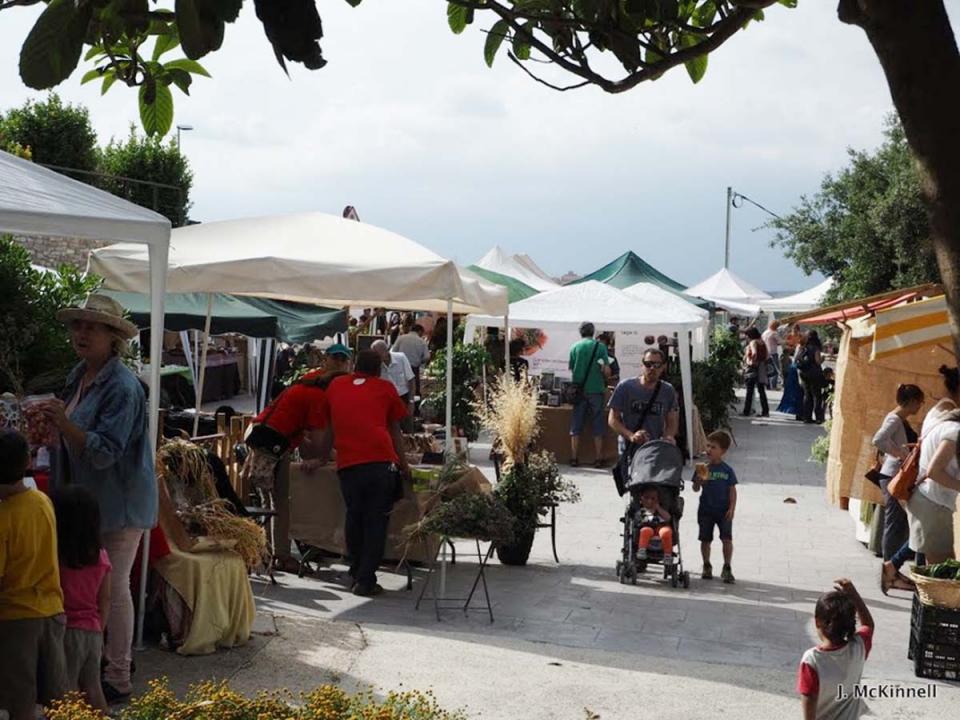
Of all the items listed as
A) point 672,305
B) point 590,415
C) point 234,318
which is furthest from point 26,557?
point 672,305

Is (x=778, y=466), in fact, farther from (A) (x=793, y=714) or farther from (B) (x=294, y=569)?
(A) (x=793, y=714)

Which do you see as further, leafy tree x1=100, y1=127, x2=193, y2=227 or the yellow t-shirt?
leafy tree x1=100, y1=127, x2=193, y2=227

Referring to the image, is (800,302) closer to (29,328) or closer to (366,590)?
(366,590)

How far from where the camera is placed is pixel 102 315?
20.5 feet

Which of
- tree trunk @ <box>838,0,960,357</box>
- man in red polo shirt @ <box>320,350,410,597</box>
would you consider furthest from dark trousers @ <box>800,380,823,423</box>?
tree trunk @ <box>838,0,960,357</box>

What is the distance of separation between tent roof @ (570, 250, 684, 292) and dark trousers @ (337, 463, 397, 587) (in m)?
17.1

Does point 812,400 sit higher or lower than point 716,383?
lower

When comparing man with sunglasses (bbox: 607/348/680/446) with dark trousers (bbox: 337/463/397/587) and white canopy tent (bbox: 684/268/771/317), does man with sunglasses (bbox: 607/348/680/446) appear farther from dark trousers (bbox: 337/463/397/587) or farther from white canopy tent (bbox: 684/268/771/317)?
white canopy tent (bbox: 684/268/771/317)

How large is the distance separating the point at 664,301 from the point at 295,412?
40.9ft

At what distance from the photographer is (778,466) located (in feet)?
63.8

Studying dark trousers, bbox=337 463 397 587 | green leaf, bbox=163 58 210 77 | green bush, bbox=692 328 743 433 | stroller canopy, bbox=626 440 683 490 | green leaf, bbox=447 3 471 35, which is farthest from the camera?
green bush, bbox=692 328 743 433

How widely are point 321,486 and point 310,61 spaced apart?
818cm

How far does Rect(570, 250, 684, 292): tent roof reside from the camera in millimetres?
26453

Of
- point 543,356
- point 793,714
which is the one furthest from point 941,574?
point 543,356
